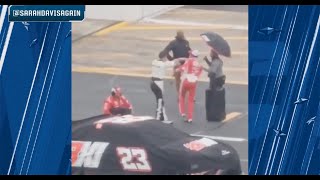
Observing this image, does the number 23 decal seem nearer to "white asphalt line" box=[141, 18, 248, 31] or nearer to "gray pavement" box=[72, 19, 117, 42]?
"gray pavement" box=[72, 19, 117, 42]

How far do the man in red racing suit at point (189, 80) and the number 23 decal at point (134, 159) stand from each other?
1.98ft

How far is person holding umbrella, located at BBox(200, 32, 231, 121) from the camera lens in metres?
18.2

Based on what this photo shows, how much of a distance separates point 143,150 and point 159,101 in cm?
57

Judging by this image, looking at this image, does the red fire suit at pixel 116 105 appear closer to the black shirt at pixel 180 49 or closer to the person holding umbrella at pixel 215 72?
the black shirt at pixel 180 49

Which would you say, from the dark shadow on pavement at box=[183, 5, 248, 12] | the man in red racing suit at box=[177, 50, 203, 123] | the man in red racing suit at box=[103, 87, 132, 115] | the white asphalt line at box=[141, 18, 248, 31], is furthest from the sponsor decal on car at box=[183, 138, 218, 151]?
the dark shadow on pavement at box=[183, 5, 248, 12]

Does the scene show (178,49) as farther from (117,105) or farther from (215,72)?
(117,105)

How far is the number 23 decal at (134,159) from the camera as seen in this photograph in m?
18.0

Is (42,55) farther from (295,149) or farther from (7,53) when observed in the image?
(295,149)

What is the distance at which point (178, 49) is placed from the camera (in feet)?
59.8

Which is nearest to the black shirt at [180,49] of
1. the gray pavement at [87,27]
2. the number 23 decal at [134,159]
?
the gray pavement at [87,27]

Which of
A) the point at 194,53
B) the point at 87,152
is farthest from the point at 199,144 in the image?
the point at 87,152

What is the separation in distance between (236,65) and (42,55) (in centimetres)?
201

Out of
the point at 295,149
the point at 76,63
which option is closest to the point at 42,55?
the point at 76,63

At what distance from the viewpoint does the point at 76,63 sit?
1808 centimetres
